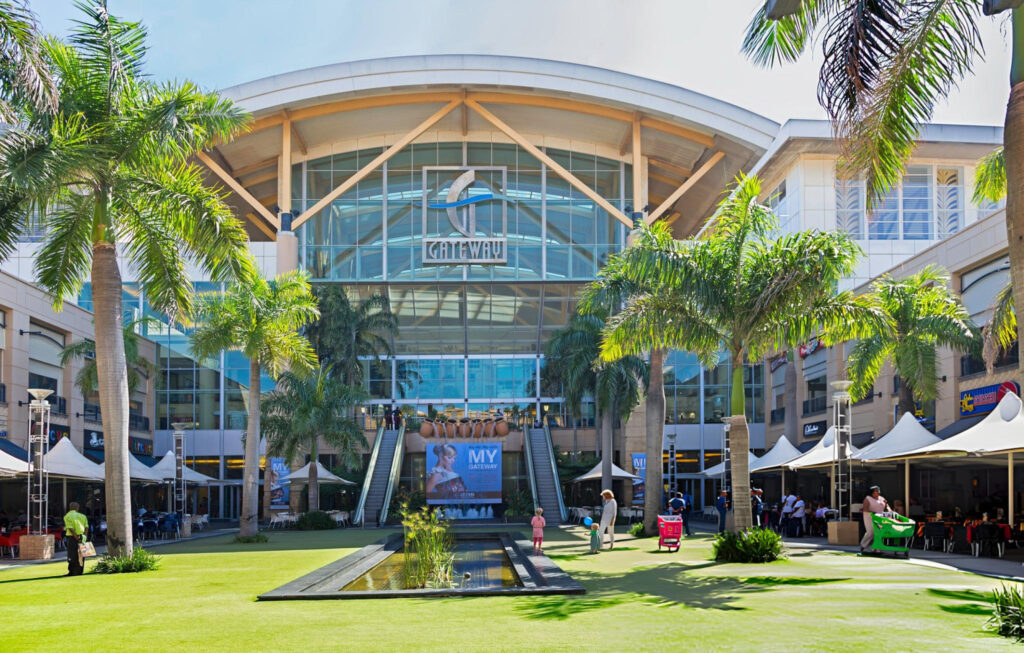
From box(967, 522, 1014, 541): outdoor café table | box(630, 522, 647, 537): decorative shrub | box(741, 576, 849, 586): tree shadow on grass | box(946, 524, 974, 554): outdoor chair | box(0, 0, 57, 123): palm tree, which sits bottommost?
box(630, 522, 647, 537): decorative shrub

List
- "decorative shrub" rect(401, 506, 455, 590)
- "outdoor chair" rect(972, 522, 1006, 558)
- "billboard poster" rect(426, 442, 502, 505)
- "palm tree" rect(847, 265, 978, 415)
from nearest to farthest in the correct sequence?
"decorative shrub" rect(401, 506, 455, 590) → "outdoor chair" rect(972, 522, 1006, 558) → "palm tree" rect(847, 265, 978, 415) → "billboard poster" rect(426, 442, 502, 505)

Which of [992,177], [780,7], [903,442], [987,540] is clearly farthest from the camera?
[903,442]

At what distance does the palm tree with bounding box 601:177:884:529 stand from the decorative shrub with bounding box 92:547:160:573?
10.4 m

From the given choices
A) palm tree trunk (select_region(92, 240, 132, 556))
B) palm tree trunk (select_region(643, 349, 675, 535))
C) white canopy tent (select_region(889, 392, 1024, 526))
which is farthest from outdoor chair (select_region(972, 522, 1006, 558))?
palm tree trunk (select_region(92, 240, 132, 556))

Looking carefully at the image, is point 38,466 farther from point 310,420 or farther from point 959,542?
point 959,542

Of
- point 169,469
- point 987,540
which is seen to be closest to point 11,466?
point 169,469

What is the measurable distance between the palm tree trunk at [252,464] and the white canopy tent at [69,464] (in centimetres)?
405

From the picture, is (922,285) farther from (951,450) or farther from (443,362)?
(443,362)

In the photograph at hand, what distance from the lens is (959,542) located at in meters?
23.2

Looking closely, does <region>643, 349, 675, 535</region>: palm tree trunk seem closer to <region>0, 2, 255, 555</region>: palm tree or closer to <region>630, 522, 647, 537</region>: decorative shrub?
<region>630, 522, 647, 537</region>: decorative shrub

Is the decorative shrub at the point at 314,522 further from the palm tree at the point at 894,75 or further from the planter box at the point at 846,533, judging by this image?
the palm tree at the point at 894,75

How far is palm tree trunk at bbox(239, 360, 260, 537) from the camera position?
30.9m

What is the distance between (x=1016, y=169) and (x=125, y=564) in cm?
1629

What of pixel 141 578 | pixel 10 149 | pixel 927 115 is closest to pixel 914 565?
pixel 927 115
